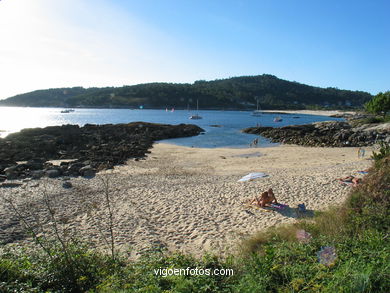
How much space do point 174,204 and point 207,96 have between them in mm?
140857

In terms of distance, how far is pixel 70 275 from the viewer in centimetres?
415

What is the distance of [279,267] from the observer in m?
3.69

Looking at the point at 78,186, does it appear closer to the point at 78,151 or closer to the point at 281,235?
the point at 281,235

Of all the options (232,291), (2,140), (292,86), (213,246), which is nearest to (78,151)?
(2,140)

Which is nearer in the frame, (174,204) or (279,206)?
(279,206)

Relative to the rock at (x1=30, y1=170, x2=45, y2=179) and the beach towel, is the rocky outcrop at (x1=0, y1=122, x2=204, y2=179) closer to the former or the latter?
the rock at (x1=30, y1=170, x2=45, y2=179)

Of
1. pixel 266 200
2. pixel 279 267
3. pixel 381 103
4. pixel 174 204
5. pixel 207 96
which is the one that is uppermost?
pixel 207 96

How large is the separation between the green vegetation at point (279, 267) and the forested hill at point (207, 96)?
427 ft

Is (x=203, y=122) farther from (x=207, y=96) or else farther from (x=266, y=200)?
(x=207, y=96)

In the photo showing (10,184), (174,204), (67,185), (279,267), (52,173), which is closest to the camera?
(279,267)

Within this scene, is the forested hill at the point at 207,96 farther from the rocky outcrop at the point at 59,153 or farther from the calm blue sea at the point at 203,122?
the rocky outcrop at the point at 59,153

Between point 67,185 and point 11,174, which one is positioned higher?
point 11,174

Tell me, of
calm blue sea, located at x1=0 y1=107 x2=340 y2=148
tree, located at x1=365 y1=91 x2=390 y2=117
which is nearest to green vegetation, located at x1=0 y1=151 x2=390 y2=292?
calm blue sea, located at x1=0 y1=107 x2=340 y2=148

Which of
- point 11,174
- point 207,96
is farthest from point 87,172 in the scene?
point 207,96
